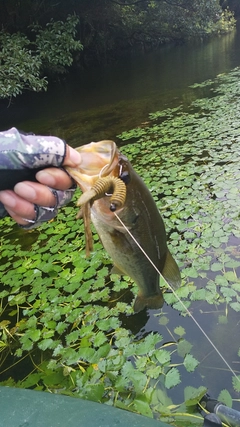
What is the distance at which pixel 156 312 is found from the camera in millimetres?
3186

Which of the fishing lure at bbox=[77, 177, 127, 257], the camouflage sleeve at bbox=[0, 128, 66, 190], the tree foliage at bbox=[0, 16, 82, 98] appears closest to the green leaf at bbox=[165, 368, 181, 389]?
the fishing lure at bbox=[77, 177, 127, 257]

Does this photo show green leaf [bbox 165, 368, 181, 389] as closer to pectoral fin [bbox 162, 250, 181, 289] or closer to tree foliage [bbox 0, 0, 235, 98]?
pectoral fin [bbox 162, 250, 181, 289]

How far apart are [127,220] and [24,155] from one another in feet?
1.73


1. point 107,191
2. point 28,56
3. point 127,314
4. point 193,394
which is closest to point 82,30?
point 28,56

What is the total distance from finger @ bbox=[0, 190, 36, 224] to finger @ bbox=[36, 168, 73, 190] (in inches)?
4.8

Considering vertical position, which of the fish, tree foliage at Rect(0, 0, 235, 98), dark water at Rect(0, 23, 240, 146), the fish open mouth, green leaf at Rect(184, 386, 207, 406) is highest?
tree foliage at Rect(0, 0, 235, 98)

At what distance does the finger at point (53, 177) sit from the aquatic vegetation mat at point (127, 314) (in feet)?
4.80

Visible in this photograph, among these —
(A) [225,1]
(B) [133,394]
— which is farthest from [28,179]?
(A) [225,1]

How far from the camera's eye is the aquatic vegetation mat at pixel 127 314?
8.22 feet

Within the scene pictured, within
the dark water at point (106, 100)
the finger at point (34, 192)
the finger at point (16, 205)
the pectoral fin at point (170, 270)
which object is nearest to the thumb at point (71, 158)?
the finger at point (34, 192)

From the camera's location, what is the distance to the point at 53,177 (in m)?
1.52

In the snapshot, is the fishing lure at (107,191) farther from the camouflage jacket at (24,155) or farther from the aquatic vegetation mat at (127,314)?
the aquatic vegetation mat at (127,314)

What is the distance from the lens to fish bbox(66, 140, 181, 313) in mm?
1476

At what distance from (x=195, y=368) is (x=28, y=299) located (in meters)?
1.70
